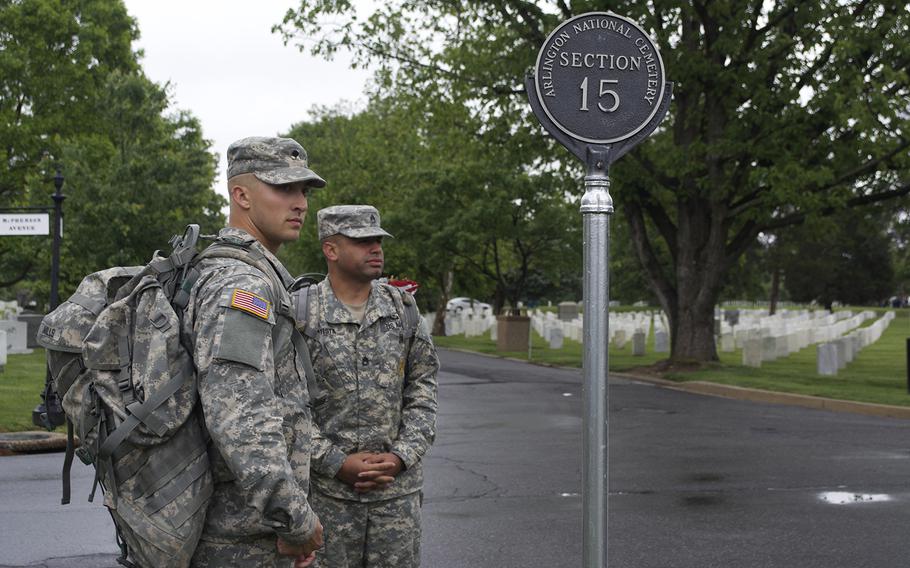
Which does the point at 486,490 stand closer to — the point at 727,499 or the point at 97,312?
the point at 727,499

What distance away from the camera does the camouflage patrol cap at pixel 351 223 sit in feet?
14.8

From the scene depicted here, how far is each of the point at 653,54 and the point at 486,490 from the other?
5243 mm

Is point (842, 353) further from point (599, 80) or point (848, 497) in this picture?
point (599, 80)

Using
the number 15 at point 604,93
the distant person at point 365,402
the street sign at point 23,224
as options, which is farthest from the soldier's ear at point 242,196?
the street sign at point 23,224

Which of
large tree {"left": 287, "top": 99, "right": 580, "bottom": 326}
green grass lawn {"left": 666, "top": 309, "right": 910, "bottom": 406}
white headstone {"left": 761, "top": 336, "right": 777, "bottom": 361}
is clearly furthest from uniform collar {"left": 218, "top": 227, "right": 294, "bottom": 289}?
white headstone {"left": 761, "top": 336, "right": 777, "bottom": 361}

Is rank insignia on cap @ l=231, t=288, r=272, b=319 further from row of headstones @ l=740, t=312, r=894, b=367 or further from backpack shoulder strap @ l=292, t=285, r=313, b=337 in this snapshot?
row of headstones @ l=740, t=312, r=894, b=367

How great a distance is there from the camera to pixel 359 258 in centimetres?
449

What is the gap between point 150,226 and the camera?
26.7 m

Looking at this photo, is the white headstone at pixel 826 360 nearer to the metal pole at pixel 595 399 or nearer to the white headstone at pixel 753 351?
the white headstone at pixel 753 351

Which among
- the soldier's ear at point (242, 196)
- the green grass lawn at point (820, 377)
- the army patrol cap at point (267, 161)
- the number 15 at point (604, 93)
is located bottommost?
the green grass lawn at point (820, 377)

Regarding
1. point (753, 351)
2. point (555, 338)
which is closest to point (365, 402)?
point (753, 351)

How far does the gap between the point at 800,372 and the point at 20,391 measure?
15.0 metres

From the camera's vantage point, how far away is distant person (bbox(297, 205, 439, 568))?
4.18 meters

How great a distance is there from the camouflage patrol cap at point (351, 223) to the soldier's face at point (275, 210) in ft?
3.74
